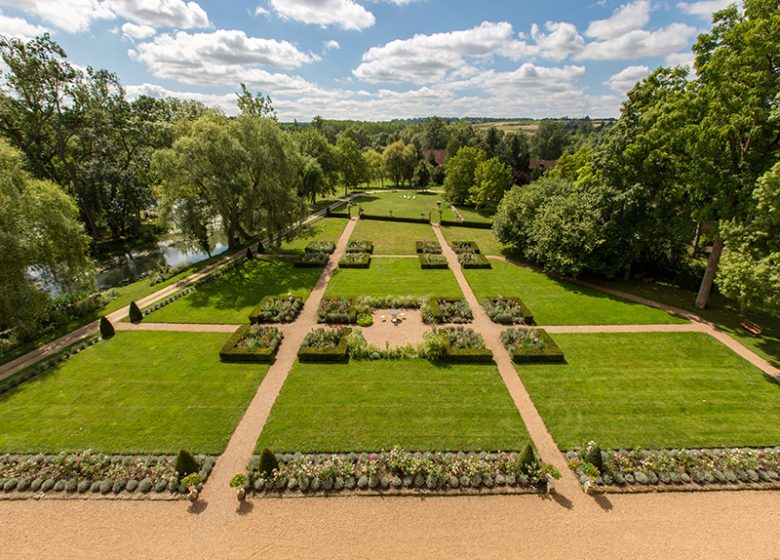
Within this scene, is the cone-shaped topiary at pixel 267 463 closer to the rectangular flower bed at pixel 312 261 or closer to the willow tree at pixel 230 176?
the rectangular flower bed at pixel 312 261

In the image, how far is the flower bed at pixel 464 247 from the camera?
3812cm

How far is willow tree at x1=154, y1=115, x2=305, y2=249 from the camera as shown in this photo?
29844 millimetres

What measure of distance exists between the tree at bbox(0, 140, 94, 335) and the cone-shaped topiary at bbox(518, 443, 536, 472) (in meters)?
27.1

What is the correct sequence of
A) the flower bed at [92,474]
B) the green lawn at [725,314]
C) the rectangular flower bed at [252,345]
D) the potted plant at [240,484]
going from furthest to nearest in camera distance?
the green lawn at [725,314]
the rectangular flower bed at [252,345]
the flower bed at [92,474]
the potted plant at [240,484]

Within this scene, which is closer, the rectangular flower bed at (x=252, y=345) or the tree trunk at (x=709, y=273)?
the rectangular flower bed at (x=252, y=345)

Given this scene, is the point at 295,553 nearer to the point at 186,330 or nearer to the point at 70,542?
the point at 70,542

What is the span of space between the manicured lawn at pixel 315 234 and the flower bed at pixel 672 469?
33.2m

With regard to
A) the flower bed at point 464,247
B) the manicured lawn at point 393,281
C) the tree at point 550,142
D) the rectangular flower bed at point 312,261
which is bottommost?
the manicured lawn at point 393,281

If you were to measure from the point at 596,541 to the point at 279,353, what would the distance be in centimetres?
1651

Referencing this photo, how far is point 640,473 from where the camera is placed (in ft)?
42.1

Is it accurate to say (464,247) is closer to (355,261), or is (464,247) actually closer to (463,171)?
(355,261)

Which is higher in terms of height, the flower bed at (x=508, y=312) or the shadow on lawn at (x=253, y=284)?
the flower bed at (x=508, y=312)

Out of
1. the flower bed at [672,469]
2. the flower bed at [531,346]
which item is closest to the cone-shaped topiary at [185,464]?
the flower bed at [672,469]

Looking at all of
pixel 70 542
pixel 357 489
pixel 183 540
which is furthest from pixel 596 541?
pixel 70 542
